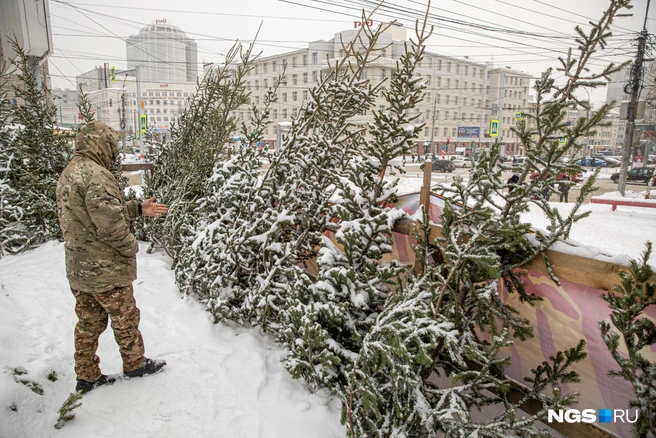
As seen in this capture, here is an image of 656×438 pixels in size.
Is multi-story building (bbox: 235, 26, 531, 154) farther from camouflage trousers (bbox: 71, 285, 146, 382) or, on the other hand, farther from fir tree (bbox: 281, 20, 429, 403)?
camouflage trousers (bbox: 71, 285, 146, 382)

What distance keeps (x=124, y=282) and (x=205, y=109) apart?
512 cm

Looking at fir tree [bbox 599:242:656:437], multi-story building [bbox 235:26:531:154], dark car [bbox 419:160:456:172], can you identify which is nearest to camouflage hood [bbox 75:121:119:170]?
fir tree [bbox 599:242:656:437]

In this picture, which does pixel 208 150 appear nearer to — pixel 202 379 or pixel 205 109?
pixel 205 109

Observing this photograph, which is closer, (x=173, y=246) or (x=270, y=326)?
(x=270, y=326)

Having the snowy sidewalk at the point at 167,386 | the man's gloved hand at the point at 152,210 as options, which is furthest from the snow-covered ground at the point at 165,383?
the man's gloved hand at the point at 152,210

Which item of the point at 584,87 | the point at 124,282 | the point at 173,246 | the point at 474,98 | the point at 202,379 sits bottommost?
the point at 202,379

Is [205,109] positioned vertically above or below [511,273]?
above

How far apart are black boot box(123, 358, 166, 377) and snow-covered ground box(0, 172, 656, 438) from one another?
0.05 metres

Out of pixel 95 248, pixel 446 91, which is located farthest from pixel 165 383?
pixel 446 91

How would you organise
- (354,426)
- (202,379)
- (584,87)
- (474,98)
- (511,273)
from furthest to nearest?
(474,98), (202,379), (354,426), (511,273), (584,87)

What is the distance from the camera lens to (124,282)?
9.27ft

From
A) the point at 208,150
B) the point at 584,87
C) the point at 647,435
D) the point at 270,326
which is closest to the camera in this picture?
the point at 647,435

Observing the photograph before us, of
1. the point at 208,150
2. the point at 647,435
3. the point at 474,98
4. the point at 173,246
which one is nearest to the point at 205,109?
the point at 208,150

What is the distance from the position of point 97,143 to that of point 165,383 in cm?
188
